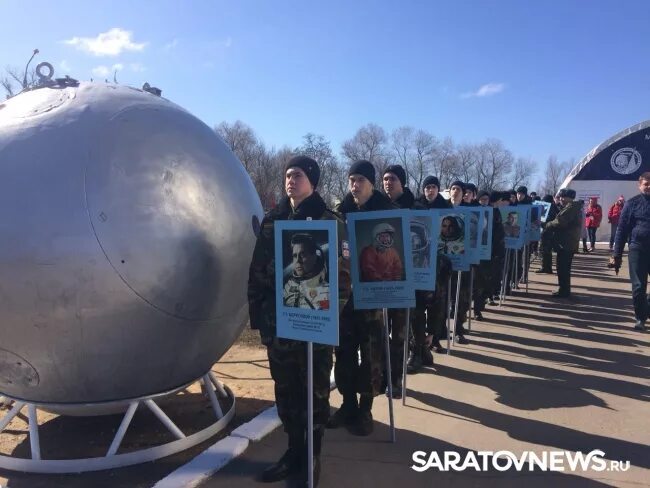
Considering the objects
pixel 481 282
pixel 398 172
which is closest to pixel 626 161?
pixel 481 282

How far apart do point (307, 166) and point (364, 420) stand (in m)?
2.30

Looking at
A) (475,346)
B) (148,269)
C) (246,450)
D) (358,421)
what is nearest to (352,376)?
(358,421)

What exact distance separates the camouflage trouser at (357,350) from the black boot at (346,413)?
108 millimetres

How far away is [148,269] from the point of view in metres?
3.63

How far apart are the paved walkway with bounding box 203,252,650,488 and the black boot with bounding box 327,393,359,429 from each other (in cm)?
10

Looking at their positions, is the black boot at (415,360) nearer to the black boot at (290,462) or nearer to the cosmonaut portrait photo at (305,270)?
the black boot at (290,462)

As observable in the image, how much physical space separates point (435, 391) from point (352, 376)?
1.40 metres

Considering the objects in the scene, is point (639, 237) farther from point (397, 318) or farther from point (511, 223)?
point (397, 318)

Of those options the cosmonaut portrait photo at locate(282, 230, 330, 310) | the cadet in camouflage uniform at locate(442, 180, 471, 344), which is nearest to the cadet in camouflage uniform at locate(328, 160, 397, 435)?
the cosmonaut portrait photo at locate(282, 230, 330, 310)

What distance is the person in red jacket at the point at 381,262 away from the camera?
4199 mm

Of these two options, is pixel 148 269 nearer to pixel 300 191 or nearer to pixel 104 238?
pixel 104 238

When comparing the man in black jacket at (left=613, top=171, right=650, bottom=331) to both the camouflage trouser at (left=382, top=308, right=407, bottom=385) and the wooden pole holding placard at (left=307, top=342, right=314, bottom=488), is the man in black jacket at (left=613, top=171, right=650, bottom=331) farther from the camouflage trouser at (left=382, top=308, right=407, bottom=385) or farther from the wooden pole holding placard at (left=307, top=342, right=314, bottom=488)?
the wooden pole holding placard at (left=307, top=342, right=314, bottom=488)

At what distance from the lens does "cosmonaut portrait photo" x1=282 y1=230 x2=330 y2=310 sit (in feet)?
10.7
